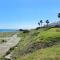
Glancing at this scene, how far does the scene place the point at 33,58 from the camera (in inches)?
1051

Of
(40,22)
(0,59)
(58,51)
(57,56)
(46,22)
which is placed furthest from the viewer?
(40,22)

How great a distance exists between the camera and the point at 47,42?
134 ft

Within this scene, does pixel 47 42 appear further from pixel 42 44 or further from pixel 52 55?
pixel 52 55

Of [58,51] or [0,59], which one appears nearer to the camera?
[58,51]

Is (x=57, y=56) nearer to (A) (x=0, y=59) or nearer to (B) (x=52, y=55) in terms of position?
(B) (x=52, y=55)

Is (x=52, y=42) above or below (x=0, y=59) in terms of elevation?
above

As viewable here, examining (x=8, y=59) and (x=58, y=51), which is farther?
(x=8, y=59)

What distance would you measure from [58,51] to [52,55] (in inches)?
75.6

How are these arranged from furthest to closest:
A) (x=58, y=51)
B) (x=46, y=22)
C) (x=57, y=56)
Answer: (x=46, y=22)
(x=58, y=51)
(x=57, y=56)

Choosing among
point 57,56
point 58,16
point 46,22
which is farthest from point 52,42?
point 46,22

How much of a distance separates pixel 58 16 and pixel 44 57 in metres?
91.9

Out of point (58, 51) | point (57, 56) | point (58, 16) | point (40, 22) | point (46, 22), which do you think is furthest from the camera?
point (40, 22)

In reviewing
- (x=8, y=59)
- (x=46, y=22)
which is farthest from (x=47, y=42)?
(x=46, y=22)

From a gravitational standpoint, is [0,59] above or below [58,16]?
below
